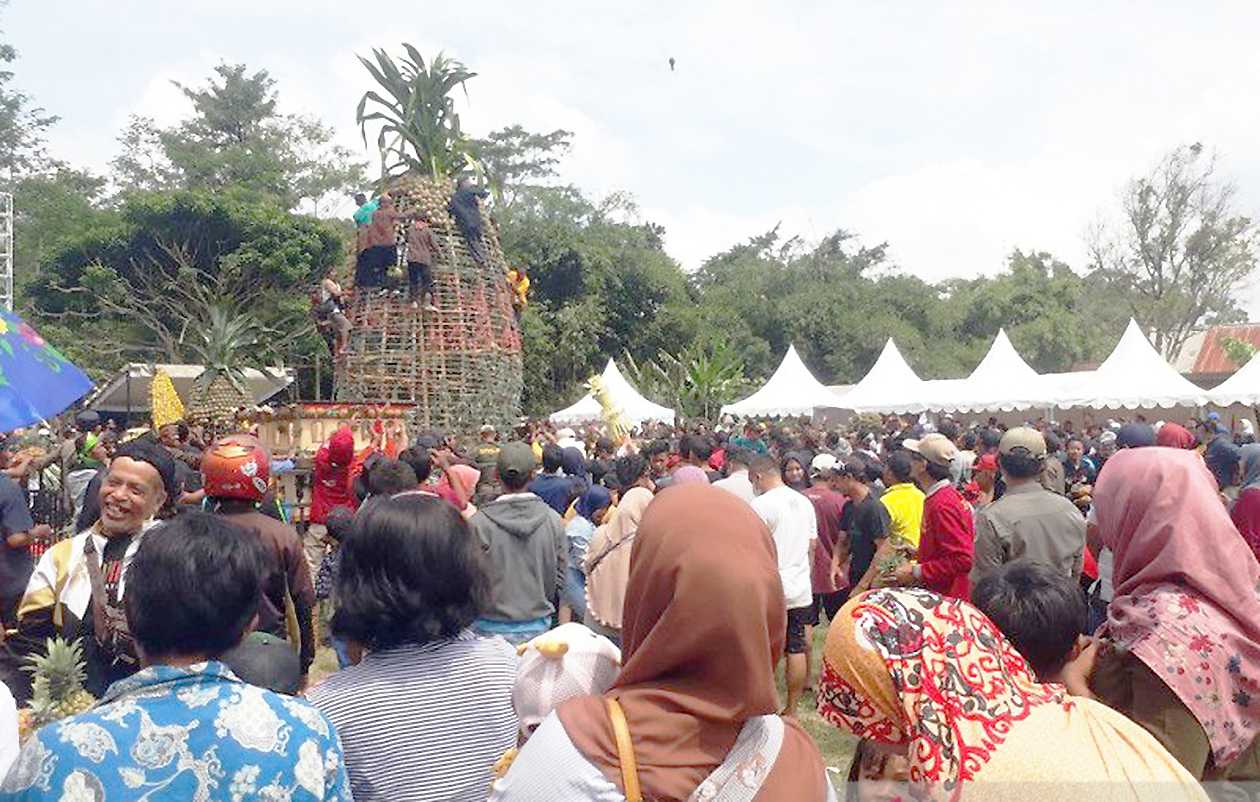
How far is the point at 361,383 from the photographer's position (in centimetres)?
1725

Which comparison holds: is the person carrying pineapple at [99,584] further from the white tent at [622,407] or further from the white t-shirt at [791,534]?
the white tent at [622,407]

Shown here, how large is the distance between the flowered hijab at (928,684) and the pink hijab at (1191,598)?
0.83 meters

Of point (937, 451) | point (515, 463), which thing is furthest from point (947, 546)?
point (515, 463)

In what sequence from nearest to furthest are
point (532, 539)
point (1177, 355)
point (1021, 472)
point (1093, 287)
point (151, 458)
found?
point (151, 458)
point (1021, 472)
point (532, 539)
point (1177, 355)
point (1093, 287)

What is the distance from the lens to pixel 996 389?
23.5 metres

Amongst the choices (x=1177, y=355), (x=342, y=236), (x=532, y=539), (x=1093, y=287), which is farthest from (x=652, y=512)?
(x=1093, y=287)

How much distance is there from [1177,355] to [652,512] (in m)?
49.3

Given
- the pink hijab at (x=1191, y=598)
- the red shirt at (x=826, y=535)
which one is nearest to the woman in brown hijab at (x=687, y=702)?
the pink hijab at (x=1191, y=598)

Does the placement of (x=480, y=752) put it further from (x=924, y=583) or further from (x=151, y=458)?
(x=924, y=583)

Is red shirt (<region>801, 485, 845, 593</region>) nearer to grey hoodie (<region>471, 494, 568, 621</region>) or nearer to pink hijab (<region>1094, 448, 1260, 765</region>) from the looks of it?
grey hoodie (<region>471, 494, 568, 621</region>)

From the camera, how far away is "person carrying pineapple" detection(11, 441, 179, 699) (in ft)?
11.7

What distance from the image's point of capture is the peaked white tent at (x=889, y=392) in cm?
2377

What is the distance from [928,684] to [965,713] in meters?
0.09

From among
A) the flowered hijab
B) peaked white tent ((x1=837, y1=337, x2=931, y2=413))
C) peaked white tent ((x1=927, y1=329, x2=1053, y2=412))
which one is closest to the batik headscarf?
the flowered hijab
